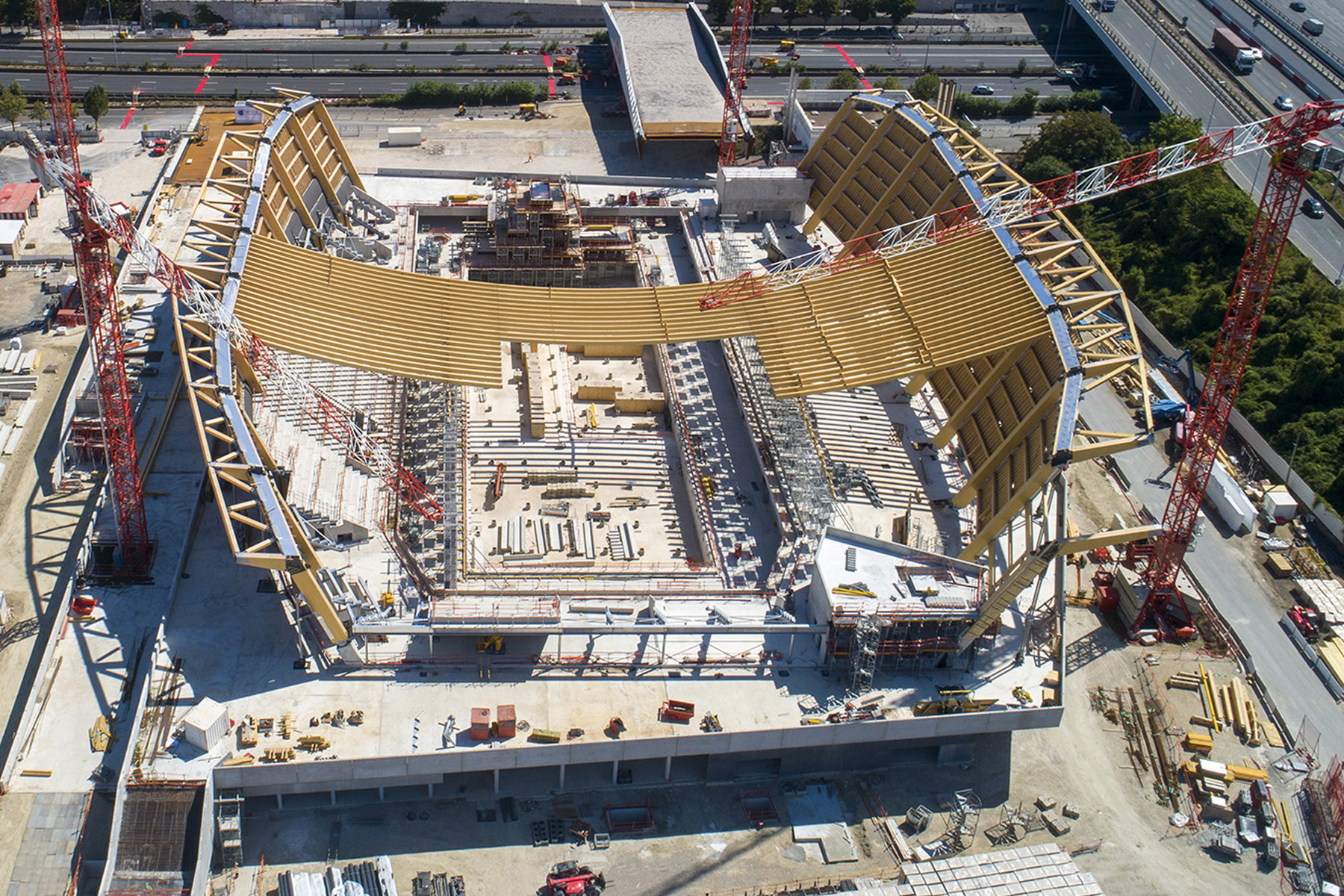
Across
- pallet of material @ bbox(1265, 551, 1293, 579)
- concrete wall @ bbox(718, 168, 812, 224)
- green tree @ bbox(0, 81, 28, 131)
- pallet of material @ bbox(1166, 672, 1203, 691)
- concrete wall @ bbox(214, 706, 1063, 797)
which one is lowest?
concrete wall @ bbox(214, 706, 1063, 797)

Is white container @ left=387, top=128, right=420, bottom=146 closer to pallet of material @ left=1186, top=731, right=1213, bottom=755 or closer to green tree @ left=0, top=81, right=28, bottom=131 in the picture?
green tree @ left=0, top=81, right=28, bottom=131

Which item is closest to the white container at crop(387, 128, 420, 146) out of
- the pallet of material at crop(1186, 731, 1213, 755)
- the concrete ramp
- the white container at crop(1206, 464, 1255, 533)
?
the concrete ramp

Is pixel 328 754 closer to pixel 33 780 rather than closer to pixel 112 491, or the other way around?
pixel 33 780

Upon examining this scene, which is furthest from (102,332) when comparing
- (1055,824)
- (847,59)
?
(847,59)

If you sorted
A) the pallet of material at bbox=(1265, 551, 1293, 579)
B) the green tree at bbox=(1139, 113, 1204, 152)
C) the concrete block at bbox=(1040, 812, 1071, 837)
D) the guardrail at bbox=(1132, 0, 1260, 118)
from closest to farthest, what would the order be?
the concrete block at bbox=(1040, 812, 1071, 837) < the pallet of material at bbox=(1265, 551, 1293, 579) < the green tree at bbox=(1139, 113, 1204, 152) < the guardrail at bbox=(1132, 0, 1260, 118)

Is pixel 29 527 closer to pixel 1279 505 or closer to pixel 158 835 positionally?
pixel 158 835

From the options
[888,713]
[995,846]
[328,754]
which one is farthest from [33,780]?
[995,846]

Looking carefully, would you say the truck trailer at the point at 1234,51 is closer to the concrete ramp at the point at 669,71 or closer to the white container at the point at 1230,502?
the concrete ramp at the point at 669,71
